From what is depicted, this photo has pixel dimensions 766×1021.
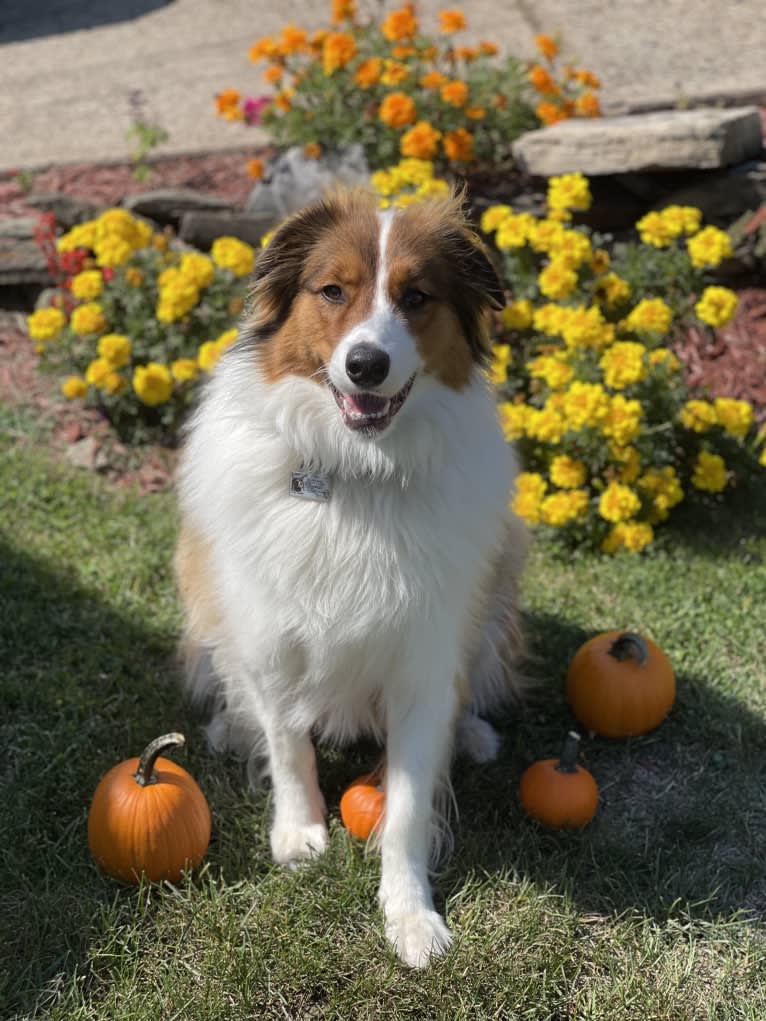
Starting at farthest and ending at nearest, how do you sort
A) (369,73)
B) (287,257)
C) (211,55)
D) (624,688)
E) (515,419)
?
(211,55) → (369,73) → (515,419) → (624,688) → (287,257)

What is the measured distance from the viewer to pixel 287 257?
275cm

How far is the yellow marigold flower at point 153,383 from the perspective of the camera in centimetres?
491

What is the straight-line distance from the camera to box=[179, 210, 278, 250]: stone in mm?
5773

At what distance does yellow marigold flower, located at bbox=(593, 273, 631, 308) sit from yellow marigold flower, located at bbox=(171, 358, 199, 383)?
1.90 meters

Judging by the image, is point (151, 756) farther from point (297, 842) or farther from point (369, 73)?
point (369, 73)

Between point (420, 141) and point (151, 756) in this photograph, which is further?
point (420, 141)

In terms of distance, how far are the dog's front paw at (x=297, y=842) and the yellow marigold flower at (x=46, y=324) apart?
2.90 m

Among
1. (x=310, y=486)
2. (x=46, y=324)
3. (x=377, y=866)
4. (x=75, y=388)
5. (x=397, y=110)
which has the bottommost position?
(x=377, y=866)

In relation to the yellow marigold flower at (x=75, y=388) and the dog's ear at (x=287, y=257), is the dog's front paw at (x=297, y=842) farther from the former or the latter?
the yellow marigold flower at (x=75, y=388)

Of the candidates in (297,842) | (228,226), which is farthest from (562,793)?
(228,226)

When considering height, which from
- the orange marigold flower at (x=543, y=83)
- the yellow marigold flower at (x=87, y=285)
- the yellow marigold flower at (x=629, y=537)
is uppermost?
the orange marigold flower at (x=543, y=83)

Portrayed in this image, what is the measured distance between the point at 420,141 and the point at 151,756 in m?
3.65

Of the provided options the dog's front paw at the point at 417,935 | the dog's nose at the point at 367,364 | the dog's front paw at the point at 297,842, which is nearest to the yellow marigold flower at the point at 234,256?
the dog's nose at the point at 367,364

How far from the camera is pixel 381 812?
3.12m
